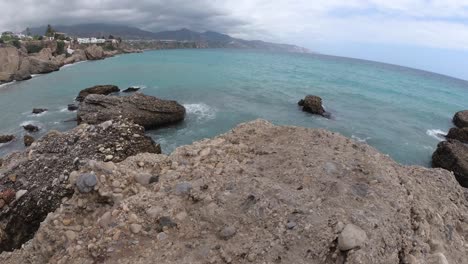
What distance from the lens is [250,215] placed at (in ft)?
20.0

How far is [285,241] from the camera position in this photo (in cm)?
555

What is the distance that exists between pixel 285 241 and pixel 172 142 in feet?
71.2

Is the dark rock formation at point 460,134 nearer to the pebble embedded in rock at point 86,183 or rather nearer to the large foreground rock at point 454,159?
the large foreground rock at point 454,159

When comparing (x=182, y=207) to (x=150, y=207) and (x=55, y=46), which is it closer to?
(x=150, y=207)

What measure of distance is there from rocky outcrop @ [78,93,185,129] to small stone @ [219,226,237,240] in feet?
80.3

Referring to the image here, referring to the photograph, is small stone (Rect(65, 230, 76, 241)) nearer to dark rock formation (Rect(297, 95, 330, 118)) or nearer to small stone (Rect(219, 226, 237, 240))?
small stone (Rect(219, 226, 237, 240))

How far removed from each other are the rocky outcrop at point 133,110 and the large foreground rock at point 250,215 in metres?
22.0

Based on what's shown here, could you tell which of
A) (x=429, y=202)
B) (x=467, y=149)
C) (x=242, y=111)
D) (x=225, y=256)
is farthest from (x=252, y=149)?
(x=242, y=111)

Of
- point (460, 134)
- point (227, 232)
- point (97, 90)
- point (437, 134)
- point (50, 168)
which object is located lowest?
point (437, 134)

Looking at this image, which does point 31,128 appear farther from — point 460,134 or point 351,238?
point 460,134

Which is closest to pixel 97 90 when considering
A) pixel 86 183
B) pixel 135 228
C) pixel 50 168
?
pixel 50 168

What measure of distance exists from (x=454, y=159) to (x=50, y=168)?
26.8 meters

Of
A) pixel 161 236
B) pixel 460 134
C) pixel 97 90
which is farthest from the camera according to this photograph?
pixel 97 90

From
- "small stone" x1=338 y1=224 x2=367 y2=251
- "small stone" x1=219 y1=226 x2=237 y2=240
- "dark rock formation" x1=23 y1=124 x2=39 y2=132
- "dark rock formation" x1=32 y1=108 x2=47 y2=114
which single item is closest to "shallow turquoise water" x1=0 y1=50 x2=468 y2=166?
"dark rock formation" x1=23 y1=124 x2=39 y2=132
